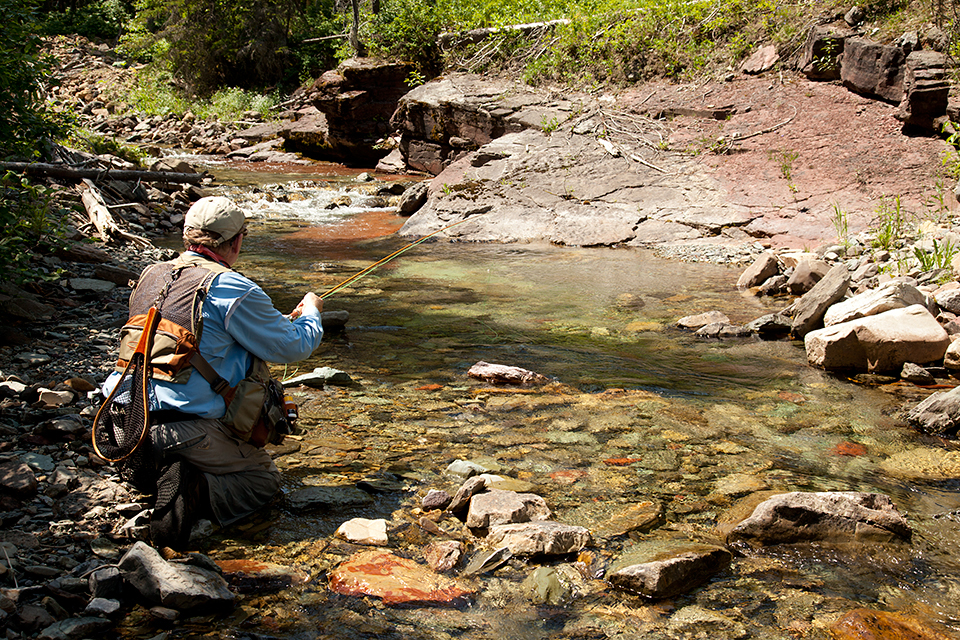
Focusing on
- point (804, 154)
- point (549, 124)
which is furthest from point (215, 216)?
point (549, 124)

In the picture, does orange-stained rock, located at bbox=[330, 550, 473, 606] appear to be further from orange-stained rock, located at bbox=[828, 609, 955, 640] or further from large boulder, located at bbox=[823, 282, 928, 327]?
large boulder, located at bbox=[823, 282, 928, 327]

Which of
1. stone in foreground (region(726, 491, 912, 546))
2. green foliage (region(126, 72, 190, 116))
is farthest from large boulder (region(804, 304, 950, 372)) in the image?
green foliage (region(126, 72, 190, 116))

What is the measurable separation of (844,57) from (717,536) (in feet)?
38.5

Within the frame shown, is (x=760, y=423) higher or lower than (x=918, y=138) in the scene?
lower

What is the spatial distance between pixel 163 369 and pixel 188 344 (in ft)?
0.50

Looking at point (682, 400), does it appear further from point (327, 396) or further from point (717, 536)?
point (327, 396)

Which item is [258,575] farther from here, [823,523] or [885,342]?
[885,342]

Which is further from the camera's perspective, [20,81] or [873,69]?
[873,69]

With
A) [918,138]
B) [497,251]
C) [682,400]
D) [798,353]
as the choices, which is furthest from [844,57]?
[682,400]

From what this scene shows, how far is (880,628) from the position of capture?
259 cm

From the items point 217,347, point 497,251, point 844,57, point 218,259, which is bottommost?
point 497,251

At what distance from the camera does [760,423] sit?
4605mm

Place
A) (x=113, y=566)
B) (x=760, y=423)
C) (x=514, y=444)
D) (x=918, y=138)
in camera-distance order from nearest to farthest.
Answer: (x=113, y=566), (x=514, y=444), (x=760, y=423), (x=918, y=138)

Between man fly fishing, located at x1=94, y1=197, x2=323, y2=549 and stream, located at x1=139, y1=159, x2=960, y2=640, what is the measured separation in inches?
10.3
